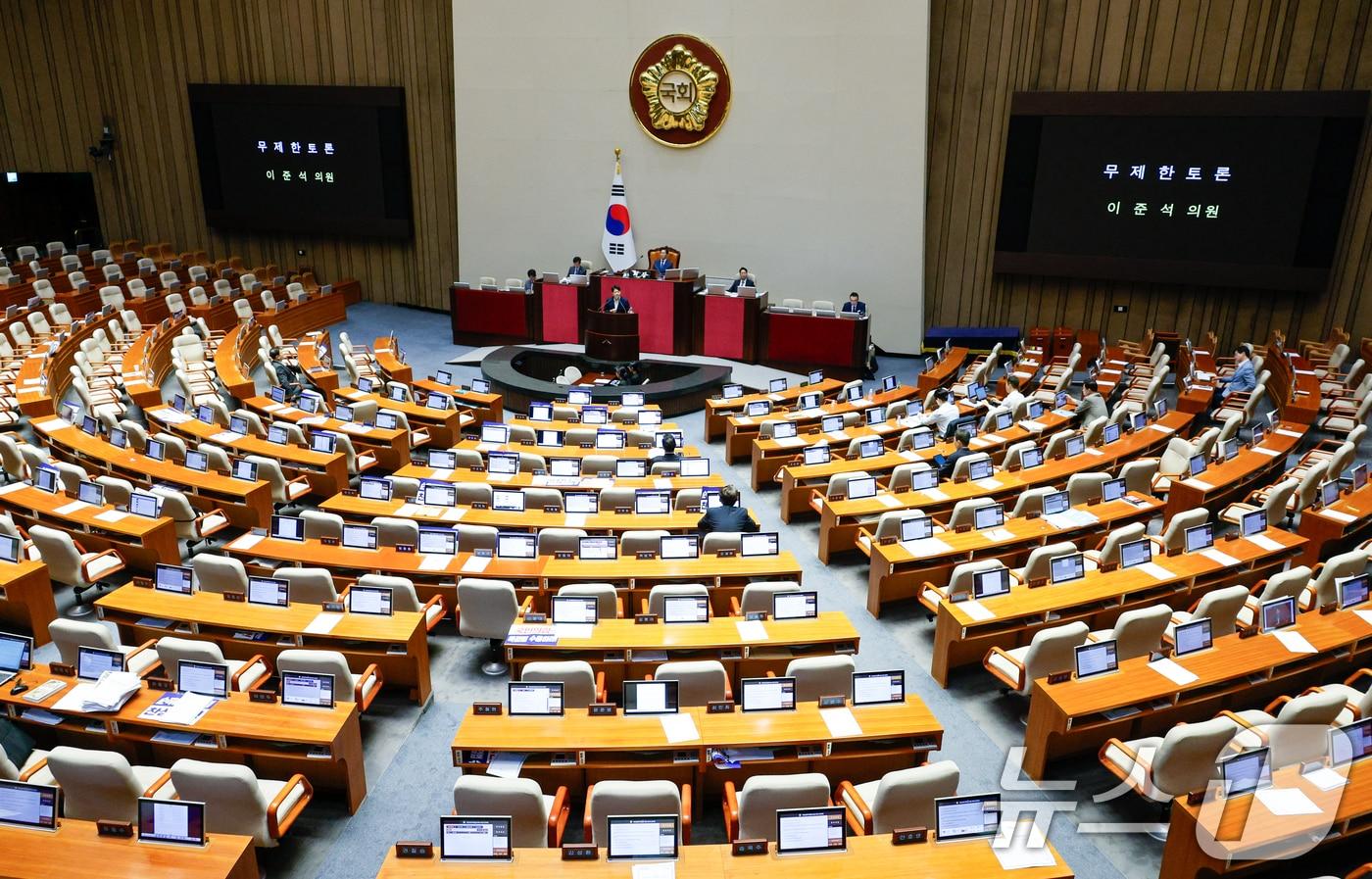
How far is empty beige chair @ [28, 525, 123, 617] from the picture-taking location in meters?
7.75

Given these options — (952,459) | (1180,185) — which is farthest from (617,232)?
(952,459)

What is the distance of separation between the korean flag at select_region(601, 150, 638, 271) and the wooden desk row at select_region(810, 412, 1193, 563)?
11069 millimetres

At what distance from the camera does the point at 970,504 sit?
8.75 metres

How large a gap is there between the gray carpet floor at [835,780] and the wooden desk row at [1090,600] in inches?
15.6

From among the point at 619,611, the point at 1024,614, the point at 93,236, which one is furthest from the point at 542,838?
the point at 93,236

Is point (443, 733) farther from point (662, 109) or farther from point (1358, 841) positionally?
point (662, 109)

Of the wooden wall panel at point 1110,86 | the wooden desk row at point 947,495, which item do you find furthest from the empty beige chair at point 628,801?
the wooden wall panel at point 1110,86

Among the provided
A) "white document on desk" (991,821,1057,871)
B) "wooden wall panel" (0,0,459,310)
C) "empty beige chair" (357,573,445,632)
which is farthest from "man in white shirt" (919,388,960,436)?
"wooden wall panel" (0,0,459,310)

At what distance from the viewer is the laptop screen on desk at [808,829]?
4.38 m

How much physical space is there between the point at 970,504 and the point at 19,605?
8216mm

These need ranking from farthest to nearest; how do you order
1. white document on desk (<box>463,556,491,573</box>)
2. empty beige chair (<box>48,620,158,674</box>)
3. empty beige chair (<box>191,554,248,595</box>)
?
white document on desk (<box>463,556,491,573</box>) → empty beige chair (<box>191,554,248,595</box>) → empty beige chair (<box>48,620,158,674</box>)

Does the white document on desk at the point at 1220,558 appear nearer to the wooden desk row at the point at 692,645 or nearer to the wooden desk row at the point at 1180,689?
the wooden desk row at the point at 1180,689

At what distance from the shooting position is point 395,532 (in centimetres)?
826

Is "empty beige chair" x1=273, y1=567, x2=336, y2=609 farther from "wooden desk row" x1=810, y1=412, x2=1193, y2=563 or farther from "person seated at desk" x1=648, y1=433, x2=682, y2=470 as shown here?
"wooden desk row" x1=810, y1=412, x2=1193, y2=563
